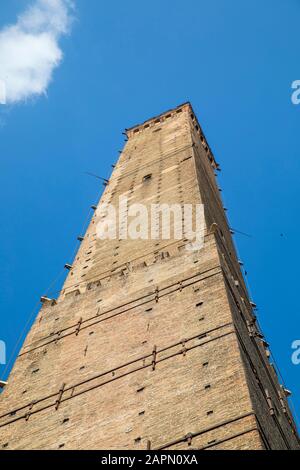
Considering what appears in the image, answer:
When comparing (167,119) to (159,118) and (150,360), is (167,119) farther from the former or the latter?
(150,360)

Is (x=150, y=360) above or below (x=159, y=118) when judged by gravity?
below

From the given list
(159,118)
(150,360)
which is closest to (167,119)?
(159,118)

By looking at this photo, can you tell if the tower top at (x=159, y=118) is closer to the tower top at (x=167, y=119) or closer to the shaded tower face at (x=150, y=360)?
the tower top at (x=167, y=119)

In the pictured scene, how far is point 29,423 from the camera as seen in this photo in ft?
45.8

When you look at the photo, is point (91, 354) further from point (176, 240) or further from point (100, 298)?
point (176, 240)

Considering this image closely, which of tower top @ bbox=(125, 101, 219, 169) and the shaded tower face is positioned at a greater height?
tower top @ bbox=(125, 101, 219, 169)

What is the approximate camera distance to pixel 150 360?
14125 mm

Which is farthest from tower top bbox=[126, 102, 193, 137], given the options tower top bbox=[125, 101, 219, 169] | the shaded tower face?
the shaded tower face

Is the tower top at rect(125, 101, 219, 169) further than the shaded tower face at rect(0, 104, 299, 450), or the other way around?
the tower top at rect(125, 101, 219, 169)

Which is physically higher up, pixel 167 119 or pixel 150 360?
pixel 167 119

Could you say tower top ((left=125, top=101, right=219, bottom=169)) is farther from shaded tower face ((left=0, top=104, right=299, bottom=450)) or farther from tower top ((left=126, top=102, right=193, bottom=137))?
shaded tower face ((left=0, top=104, right=299, bottom=450))

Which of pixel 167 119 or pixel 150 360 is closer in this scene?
pixel 150 360

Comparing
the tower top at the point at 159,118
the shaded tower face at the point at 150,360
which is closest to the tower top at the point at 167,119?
the tower top at the point at 159,118

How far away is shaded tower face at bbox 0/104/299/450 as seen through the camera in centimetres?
1189
